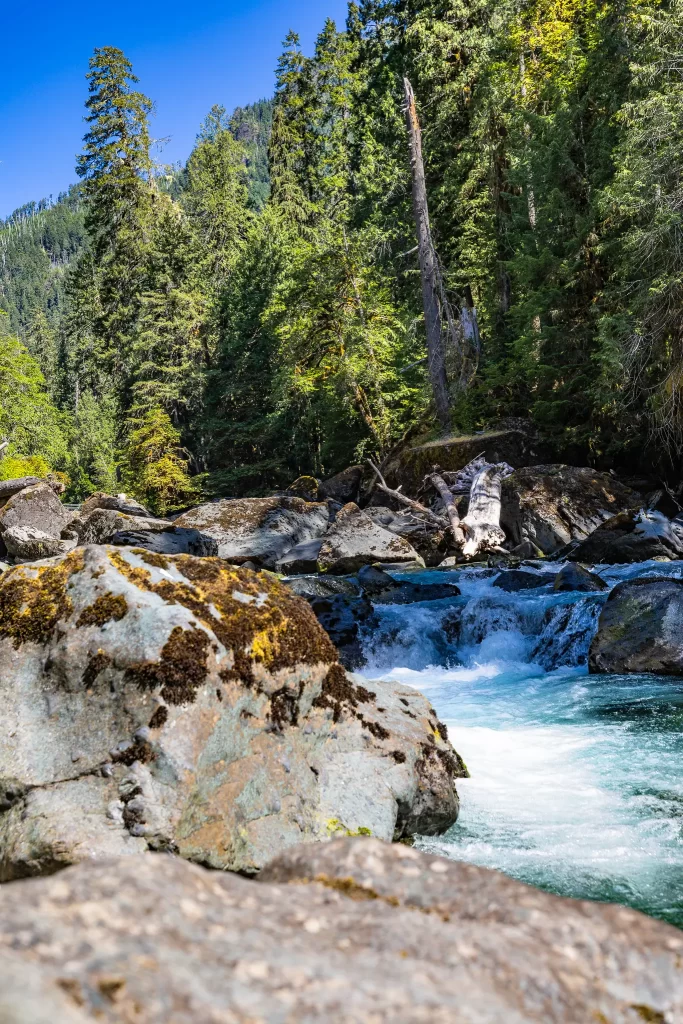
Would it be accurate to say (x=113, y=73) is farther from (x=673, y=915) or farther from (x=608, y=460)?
(x=673, y=915)

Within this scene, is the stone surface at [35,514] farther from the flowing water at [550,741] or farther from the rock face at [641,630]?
the rock face at [641,630]

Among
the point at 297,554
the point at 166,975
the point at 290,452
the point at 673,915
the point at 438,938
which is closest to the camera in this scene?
the point at 166,975

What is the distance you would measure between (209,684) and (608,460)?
18519 millimetres

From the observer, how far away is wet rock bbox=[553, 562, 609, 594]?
1161 cm

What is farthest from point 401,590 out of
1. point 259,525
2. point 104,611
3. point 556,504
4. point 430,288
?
point 430,288

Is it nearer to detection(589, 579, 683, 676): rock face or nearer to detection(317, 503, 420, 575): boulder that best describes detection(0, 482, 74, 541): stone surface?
detection(317, 503, 420, 575): boulder

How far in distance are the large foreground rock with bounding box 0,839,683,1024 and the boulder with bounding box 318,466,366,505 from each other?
24581mm

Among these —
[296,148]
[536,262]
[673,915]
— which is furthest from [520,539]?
[296,148]

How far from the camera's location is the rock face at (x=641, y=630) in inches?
336

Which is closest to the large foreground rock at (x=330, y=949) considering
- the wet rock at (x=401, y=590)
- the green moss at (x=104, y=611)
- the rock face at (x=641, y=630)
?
the green moss at (x=104, y=611)

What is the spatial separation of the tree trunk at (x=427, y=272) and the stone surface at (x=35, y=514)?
1186cm

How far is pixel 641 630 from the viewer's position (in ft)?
29.0

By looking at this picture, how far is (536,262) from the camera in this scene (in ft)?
65.7

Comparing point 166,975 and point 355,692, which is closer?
point 166,975
